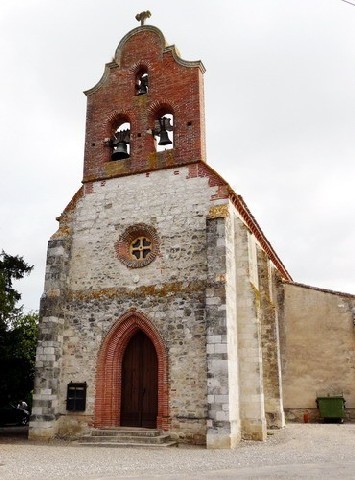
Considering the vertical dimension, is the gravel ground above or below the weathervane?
below

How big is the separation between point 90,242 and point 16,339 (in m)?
4.05

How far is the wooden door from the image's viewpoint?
44.4 feet

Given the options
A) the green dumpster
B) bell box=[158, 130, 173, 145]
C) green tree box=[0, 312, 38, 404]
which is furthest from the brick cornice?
green tree box=[0, 312, 38, 404]

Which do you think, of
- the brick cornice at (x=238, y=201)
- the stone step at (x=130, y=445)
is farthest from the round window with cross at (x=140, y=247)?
the stone step at (x=130, y=445)

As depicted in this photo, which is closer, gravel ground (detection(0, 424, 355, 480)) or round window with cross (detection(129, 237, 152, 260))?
gravel ground (detection(0, 424, 355, 480))

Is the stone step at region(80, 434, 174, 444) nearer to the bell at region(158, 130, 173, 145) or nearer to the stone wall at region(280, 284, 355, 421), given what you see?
the stone wall at region(280, 284, 355, 421)

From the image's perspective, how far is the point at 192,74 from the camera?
52.5ft

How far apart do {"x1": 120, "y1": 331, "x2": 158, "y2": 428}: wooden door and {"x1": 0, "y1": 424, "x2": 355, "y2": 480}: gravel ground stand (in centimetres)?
201

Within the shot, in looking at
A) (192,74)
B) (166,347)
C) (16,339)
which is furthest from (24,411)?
(192,74)

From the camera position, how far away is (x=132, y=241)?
49.8ft

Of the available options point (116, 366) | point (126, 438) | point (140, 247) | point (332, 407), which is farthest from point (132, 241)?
point (332, 407)

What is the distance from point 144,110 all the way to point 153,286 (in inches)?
250

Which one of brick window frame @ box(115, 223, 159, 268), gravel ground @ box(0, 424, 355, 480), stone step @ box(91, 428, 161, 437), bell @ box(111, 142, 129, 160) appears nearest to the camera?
gravel ground @ box(0, 424, 355, 480)

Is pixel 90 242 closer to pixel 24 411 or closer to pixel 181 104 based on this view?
pixel 181 104
